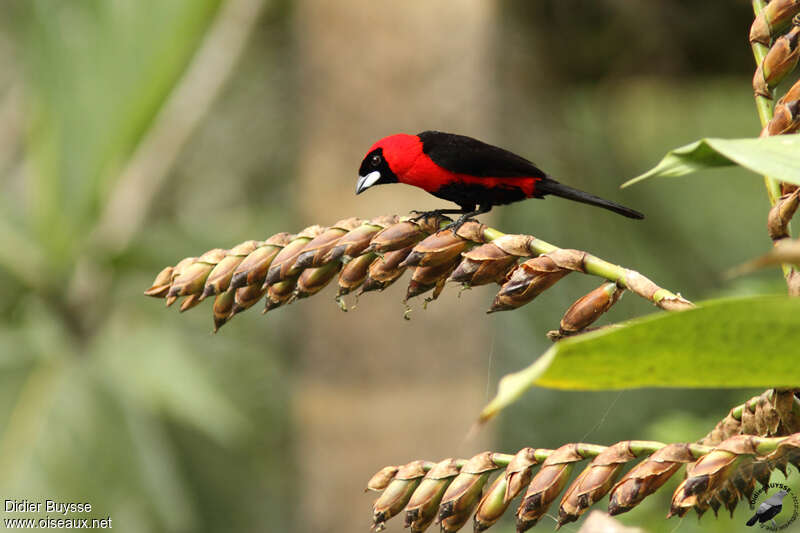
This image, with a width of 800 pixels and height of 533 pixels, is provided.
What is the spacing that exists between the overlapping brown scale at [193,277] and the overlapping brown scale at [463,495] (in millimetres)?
223

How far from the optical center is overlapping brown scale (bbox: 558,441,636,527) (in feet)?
1.74

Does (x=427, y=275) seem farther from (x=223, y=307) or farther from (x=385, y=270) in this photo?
(x=223, y=307)

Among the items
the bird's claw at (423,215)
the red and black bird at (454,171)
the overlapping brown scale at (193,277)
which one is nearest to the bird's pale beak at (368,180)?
the red and black bird at (454,171)

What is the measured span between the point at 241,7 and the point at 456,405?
1.60 m

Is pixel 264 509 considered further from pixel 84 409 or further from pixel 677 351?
pixel 677 351

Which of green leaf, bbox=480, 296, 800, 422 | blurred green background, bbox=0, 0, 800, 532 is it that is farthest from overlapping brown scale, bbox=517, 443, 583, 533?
blurred green background, bbox=0, 0, 800, 532

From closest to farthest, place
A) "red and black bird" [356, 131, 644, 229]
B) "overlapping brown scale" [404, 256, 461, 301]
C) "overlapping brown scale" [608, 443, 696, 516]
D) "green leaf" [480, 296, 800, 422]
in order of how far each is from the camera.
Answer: "green leaf" [480, 296, 800, 422], "overlapping brown scale" [608, 443, 696, 516], "overlapping brown scale" [404, 256, 461, 301], "red and black bird" [356, 131, 644, 229]

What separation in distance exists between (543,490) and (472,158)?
1.26 feet

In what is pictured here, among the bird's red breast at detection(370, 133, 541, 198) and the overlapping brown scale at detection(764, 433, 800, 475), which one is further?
the bird's red breast at detection(370, 133, 541, 198)

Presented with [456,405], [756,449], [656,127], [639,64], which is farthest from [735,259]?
[756,449]

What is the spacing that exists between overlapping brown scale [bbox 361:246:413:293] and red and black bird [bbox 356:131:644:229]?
20cm

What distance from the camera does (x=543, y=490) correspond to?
539 millimetres

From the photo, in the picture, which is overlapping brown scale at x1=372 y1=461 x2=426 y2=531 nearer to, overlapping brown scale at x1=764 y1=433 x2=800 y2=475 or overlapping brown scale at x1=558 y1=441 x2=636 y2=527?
overlapping brown scale at x1=558 y1=441 x2=636 y2=527

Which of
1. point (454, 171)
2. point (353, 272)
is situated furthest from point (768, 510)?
point (454, 171)
